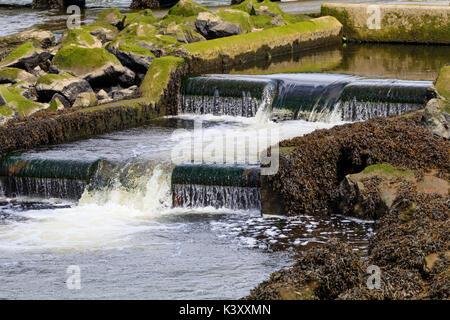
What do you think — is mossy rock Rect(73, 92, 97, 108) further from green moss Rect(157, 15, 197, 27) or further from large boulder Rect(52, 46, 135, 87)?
green moss Rect(157, 15, 197, 27)

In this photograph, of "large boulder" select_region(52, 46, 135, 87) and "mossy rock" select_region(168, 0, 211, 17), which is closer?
"large boulder" select_region(52, 46, 135, 87)

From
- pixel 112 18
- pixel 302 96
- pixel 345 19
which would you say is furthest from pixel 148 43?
pixel 345 19

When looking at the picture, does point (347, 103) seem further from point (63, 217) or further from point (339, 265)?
point (339, 265)

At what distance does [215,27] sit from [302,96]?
574 cm

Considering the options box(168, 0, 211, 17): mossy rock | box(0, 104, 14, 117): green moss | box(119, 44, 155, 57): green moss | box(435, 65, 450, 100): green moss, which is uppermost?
box(168, 0, 211, 17): mossy rock

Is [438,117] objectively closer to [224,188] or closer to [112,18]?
[224,188]

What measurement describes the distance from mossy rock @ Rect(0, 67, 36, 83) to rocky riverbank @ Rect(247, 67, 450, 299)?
822 centimetres

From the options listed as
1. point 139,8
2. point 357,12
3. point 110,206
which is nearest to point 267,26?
point 357,12

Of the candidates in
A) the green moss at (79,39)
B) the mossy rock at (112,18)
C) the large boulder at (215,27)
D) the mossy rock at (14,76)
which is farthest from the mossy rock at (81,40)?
the mossy rock at (112,18)

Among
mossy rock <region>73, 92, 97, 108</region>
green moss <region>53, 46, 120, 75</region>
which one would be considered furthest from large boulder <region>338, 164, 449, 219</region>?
green moss <region>53, 46, 120, 75</region>

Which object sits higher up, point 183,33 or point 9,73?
point 183,33

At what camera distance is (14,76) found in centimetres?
1777

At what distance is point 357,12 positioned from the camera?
24.3 meters

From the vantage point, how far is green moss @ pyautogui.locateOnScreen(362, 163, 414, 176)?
10.4 meters
